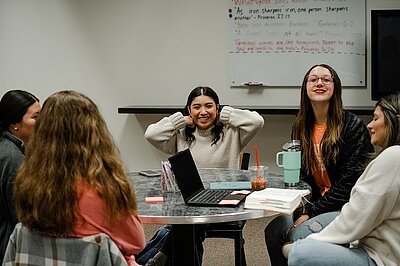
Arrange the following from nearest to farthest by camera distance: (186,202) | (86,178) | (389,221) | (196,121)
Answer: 1. (86,178)
2. (389,221)
3. (186,202)
4. (196,121)

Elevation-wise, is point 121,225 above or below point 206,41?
below

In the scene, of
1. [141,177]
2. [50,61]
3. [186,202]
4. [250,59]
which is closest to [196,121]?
[141,177]

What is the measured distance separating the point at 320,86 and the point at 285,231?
2.69ft

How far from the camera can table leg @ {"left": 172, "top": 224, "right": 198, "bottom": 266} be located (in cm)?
246

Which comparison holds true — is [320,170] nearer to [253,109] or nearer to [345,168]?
[345,168]

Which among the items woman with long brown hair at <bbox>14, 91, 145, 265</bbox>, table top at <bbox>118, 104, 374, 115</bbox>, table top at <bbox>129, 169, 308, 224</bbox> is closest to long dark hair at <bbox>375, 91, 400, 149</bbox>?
table top at <bbox>129, 169, 308, 224</bbox>

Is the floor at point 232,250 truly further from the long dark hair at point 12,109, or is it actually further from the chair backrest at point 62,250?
the chair backrest at point 62,250

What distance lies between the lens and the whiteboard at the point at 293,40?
448 centimetres

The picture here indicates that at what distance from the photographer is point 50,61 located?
199 inches

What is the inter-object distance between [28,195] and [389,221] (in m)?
1.14

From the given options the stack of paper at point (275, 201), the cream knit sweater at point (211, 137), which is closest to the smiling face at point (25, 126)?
the cream knit sweater at point (211, 137)

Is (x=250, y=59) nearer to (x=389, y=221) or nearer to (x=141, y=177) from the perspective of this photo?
(x=141, y=177)

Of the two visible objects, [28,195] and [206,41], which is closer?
[28,195]

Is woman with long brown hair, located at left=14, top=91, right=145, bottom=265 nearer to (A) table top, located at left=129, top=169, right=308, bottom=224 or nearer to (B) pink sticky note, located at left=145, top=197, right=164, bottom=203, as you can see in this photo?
(A) table top, located at left=129, top=169, right=308, bottom=224
